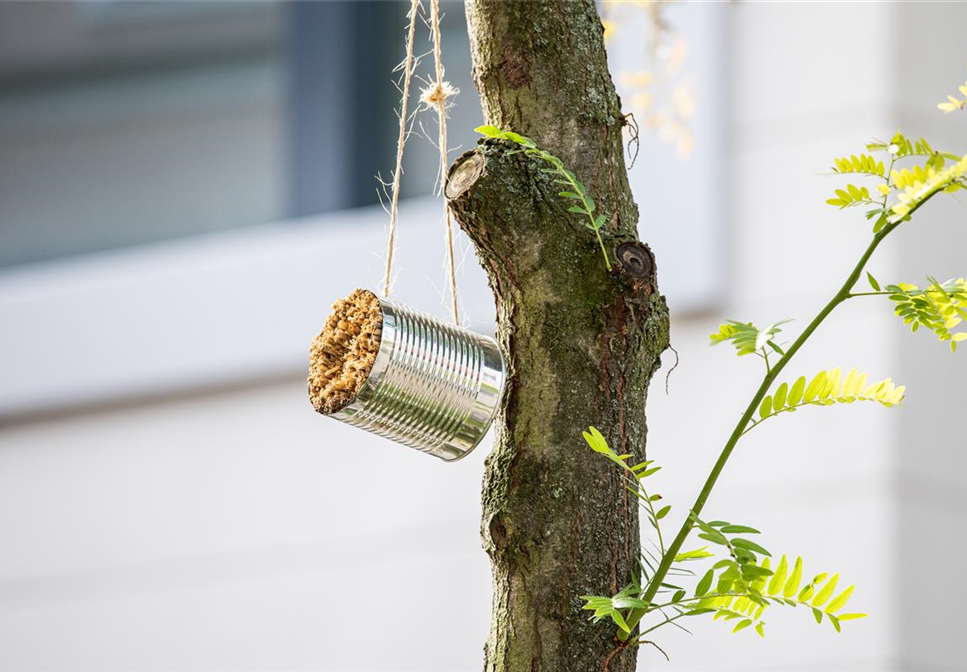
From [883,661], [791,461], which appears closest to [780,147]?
[791,461]

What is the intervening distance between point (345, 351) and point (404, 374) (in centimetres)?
6

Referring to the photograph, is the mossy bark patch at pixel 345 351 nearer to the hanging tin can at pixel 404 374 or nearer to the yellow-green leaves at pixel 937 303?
the hanging tin can at pixel 404 374

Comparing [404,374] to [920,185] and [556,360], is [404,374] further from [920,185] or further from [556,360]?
[920,185]

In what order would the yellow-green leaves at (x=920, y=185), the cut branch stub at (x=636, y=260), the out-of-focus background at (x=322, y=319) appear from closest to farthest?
1. the yellow-green leaves at (x=920, y=185)
2. the cut branch stub at (x=636, y=260)
3. the out-of-focus background at (x=322, y=319)

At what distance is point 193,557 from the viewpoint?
2822 millimetres

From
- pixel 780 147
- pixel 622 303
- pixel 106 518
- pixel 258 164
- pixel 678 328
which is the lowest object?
pixel 622 303

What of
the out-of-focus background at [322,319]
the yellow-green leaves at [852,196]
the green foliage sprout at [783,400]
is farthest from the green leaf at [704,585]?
the out-of-focus background at [322,319]

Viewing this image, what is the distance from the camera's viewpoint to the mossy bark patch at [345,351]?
34.4 inches

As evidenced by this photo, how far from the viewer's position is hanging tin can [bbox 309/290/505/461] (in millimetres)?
870

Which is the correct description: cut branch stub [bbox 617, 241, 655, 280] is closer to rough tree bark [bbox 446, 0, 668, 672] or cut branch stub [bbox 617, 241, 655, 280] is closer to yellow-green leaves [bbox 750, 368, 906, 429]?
rough tree bark [bbox 446, 0, 668, 672]

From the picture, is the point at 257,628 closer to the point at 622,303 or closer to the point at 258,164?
the point at 258,164

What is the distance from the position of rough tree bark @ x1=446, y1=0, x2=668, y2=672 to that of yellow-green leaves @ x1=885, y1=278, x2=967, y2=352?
15cm

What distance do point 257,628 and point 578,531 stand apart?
2.03 metres

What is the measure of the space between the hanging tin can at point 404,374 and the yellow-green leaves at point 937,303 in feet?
0.85
